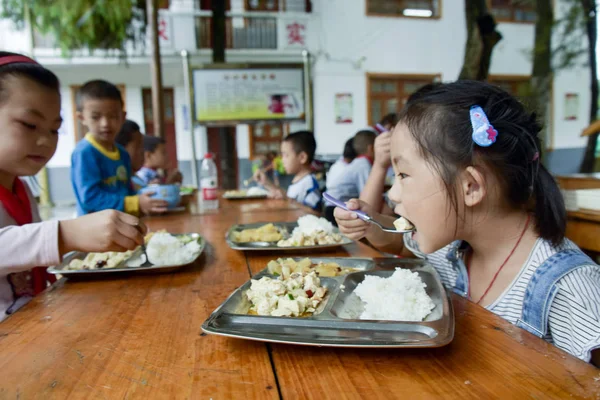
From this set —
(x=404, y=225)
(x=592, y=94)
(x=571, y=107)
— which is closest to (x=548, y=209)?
(x=404, y=225)

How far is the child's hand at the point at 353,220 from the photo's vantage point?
131 cm

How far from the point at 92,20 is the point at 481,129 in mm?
6708

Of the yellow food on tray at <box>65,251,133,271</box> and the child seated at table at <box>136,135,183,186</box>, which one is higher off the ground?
the child seated at table at <box>136,135,183,186</box>

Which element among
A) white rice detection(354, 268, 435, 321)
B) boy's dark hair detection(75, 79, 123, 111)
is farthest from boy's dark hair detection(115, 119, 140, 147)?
white rice detection(354, 268, 435, 321)

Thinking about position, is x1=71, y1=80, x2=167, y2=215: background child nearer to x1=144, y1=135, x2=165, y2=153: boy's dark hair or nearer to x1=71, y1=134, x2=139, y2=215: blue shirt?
x1=71, y1=134, x2=139, y2=215: blue shirt

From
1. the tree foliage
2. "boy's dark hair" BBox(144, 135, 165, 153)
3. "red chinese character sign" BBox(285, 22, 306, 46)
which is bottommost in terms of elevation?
"boy's dark hair" BBox(144, 135, 165, 153)

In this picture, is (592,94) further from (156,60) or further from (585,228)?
(156,60)

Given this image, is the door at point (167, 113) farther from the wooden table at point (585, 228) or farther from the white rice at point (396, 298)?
the white rice at point (396, 298)

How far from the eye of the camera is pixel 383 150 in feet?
5.91

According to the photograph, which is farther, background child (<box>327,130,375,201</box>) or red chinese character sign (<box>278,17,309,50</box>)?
red chinese character sign (<box>278,17,309,50</box>)

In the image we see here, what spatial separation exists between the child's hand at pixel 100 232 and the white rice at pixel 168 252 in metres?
0.21

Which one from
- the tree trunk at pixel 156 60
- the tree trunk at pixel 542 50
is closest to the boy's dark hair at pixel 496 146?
the tree trunk at pixel 542 50

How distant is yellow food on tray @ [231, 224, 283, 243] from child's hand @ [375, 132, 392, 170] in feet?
1.94

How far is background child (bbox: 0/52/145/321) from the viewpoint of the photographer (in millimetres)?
1077
